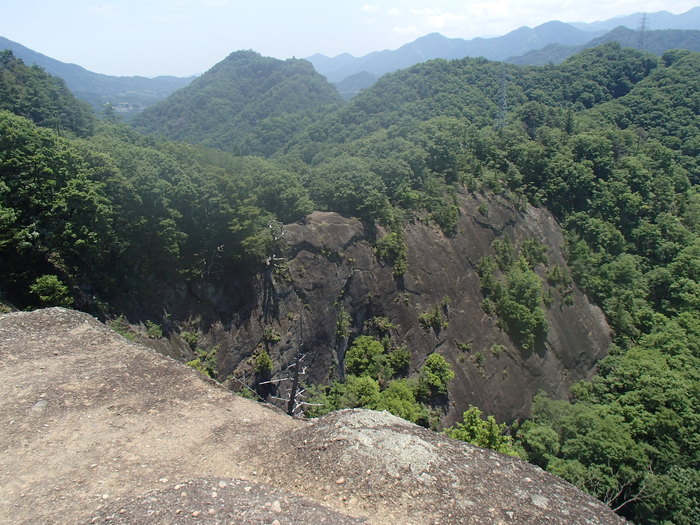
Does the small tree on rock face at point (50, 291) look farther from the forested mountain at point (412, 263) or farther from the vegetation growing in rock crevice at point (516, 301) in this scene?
the vegetation growing in rock crevice at point (516, 301)

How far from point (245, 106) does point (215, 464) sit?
399 ft

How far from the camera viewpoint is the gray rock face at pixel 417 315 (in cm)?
2272

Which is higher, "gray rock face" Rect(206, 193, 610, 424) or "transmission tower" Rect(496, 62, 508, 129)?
"transmission tower" Rect(496, 62, 508, 129)

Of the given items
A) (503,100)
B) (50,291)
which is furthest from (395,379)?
(503,100)

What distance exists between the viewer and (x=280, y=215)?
25516 mm

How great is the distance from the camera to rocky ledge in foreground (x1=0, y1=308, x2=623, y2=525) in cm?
757

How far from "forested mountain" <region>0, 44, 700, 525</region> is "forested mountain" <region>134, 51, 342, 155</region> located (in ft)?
153

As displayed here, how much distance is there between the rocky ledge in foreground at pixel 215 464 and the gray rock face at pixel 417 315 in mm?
10096

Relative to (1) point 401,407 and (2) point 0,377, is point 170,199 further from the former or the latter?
(1) point 401,407

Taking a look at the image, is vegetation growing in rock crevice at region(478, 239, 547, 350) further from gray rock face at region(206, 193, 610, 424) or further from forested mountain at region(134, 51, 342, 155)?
forested mountain at region(134, 51, 342, 155)

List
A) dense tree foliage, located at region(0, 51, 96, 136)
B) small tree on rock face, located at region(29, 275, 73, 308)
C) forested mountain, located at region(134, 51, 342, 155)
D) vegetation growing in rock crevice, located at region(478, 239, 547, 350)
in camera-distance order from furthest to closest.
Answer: forested mountain, located at region(134, 51, 342, 155), dense tree foliage, located at region(0, 51, 96, 136), vegetation growing in rock crevice, located at region(478, 239, 547, 350), small tree on rock face, located at region(29, 275, 73, 308)

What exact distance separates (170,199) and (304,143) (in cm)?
5365

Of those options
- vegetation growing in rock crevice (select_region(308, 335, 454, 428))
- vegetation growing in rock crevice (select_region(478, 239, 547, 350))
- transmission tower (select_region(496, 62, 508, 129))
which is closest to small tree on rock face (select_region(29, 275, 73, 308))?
vegetation growing in rock crevice (select_region(308, 335, 454, 428))

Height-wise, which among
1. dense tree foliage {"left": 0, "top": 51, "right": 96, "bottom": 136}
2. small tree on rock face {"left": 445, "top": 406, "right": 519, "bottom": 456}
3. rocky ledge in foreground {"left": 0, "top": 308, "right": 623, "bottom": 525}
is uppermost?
dense tree foliage {"left": 0, "top": 51, "right": 96, "bottom": 136}
